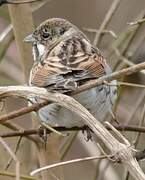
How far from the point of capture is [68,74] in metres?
2.57

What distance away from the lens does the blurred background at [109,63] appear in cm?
304

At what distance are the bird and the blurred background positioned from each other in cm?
11

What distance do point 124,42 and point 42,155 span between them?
3.23 feet

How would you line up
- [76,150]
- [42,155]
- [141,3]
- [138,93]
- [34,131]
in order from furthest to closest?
[76,150] → [141,3] → [138,93] → [42,155] → [34,131]

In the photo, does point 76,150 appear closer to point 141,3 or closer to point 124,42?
point 141,3

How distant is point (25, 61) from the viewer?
3.10 meters

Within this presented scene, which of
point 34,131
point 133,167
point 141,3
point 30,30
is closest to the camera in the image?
point 133,167

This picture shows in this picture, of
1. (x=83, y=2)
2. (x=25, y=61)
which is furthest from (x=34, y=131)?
(x=83, y=2)

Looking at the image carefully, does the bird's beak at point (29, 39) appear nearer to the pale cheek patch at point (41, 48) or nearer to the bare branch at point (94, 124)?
the pale cheek patch at point (41, 48)

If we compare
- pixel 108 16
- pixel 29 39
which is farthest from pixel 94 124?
pixel 108 16

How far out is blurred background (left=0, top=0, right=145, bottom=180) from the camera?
3.04m

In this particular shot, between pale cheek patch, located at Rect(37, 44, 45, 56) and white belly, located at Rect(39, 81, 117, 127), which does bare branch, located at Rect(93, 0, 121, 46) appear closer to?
pale cheek patch, located at Rect(37, 44, 45, 56)

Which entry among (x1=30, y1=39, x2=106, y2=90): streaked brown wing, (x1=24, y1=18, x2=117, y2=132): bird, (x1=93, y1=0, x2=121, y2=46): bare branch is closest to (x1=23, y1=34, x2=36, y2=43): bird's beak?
(x1=24, y1=18, x2=117, y2=132): bird

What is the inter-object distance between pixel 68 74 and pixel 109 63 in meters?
1.10
